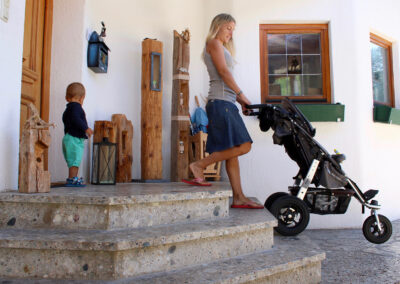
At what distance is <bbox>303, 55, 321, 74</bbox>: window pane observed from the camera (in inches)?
185

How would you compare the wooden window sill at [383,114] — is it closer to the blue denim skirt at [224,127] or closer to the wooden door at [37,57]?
the blue denim skirt at [224,127]

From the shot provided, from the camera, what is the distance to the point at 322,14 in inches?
181

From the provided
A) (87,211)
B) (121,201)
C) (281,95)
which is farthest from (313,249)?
(281,95)

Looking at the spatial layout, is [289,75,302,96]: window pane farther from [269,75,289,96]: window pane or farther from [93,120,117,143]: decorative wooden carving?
[93,120,117,143]: decorative wooden carving

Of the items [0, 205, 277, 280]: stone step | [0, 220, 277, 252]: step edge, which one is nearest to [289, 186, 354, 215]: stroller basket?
[0, 205, 277, 280]: stone step

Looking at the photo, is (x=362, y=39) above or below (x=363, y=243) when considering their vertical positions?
above

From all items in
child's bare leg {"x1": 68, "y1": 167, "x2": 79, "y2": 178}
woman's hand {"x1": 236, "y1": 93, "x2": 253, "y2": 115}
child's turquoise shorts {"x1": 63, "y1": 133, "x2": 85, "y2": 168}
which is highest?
woman's hand {"x1": 236, "y1": 93, "x2": 253, "y2": 115}

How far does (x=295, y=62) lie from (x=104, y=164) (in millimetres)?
2806

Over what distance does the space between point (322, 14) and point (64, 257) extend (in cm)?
417

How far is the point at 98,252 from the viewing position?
1782mm

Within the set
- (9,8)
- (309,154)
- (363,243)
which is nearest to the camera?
(9,8)

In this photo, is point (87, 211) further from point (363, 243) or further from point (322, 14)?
point (322, 14)

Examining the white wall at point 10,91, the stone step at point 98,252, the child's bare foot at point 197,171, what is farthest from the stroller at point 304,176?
the white wall at point 10,91

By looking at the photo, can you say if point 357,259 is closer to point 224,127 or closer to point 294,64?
point 224,127
